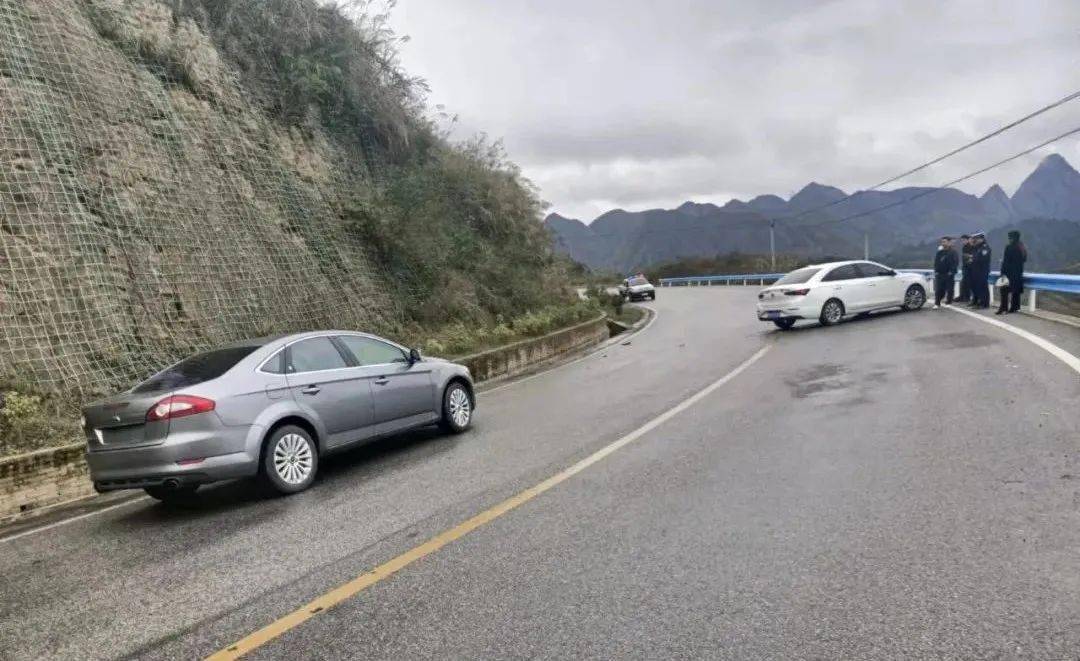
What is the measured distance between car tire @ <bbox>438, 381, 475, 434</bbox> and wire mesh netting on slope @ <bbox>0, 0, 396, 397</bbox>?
4.82 meters

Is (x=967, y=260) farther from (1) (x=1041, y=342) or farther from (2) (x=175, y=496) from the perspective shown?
(2) (x=175, y=496)

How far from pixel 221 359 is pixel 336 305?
8.87 meters

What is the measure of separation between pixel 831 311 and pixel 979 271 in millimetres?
3838

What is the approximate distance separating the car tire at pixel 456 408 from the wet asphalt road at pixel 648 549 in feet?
0.93

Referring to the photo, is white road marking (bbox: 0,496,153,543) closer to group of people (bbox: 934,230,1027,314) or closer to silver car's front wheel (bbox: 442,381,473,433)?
silver car's front wheel (bbox: 442,381,473,433)

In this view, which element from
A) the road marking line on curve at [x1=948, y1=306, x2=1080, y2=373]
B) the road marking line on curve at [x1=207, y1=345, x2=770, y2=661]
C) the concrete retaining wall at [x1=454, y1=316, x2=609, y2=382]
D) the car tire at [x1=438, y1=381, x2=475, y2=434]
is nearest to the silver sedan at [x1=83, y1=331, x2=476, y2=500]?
the car tire at [x1=438, y1=381, x2=475, y2=434]

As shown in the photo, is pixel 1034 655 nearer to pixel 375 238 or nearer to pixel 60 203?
pixel 60 203

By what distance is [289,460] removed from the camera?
7.30 metres

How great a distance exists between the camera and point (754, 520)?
17.3 feet

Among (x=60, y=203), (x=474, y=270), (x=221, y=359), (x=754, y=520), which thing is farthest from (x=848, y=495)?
(x=474, y=270)

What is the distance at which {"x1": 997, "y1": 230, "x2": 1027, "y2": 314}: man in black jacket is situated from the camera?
1634cm

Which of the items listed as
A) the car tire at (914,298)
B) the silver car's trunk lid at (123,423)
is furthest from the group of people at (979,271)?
the silver car's trunk lid at (123,423)

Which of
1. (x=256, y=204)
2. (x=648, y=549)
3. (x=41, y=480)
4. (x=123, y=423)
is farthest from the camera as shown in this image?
(x=256, y=204)

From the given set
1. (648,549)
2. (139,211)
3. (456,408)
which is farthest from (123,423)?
(139,211)
